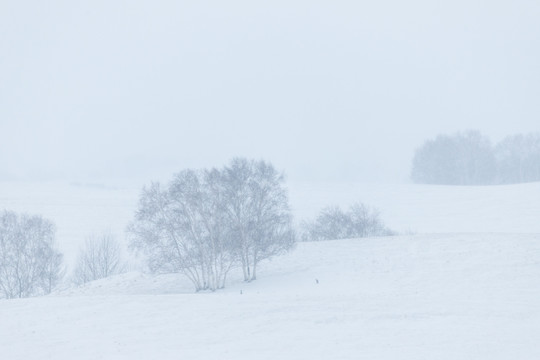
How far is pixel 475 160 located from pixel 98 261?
9427 centimetres

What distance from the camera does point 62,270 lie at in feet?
224

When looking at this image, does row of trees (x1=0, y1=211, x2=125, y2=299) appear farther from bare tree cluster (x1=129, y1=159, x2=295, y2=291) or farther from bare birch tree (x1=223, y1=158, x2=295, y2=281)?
bare birch tree (x1=223, y1=158, x2=295, y2=281)

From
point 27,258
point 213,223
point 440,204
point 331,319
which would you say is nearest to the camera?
point 331,319

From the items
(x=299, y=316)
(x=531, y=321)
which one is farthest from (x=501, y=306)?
(x=299, y=316)

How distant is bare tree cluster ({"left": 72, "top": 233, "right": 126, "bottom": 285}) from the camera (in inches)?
2734

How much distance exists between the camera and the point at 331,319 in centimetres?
3139

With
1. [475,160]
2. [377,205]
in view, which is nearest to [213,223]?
[377,205]

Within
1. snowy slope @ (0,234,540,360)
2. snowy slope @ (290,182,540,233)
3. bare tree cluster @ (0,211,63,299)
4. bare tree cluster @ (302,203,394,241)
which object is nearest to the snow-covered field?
snowy slope @ (0,234,540,360)

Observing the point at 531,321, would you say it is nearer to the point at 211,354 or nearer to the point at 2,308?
the point at 211,354

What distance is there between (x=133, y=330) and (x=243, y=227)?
21.2 meters

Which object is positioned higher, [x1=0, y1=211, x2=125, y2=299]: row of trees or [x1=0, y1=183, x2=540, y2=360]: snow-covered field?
[x1=0, y1=211, x2=125, y2=299]: row of trees

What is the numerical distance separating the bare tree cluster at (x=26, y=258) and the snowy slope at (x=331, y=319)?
23.4m

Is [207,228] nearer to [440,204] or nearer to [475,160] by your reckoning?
[440,204]

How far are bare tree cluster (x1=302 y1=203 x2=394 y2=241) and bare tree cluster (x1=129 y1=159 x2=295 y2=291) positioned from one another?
17.4 m
